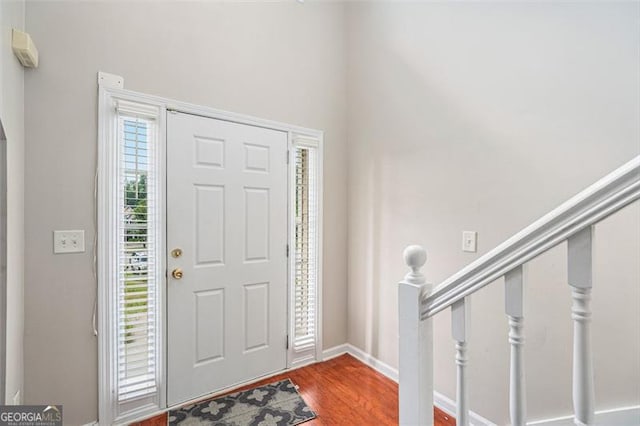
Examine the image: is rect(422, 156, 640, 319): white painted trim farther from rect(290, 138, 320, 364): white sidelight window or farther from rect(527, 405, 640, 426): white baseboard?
rect(290, 138, 320, 364): white sidelight window

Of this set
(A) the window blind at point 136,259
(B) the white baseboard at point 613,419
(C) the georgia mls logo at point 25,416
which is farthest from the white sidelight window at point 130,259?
(B) the white baseboard at point 613,419

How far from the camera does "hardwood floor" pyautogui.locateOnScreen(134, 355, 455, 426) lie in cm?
197

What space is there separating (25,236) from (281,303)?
5.52 ft

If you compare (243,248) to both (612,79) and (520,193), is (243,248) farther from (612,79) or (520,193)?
(612,79)

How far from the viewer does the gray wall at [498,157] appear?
1393 millimetres

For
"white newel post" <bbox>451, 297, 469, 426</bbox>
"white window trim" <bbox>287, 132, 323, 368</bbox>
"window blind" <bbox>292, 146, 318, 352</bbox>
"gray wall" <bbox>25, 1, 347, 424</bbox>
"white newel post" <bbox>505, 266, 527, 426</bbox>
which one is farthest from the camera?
"window blind" <bbox>292, 146, 318, 352</bbox>

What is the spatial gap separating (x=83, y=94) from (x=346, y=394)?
2.62 meters

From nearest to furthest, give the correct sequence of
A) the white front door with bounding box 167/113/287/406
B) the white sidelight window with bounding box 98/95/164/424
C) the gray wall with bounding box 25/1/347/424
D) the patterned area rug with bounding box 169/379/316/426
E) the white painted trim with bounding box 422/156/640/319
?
the white painted trim with bounding box 422/156/640/319 < the gray wall with bounding box 25/1/347/424 < the white sidelight window with bounding box 98/95/164/424 < the patterned area rug with bounding box 169/379/316/426 < the white front door with bounding box 167/113/287/406

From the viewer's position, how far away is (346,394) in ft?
7.37

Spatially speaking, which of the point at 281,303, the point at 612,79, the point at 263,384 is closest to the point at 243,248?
the point at 281,303

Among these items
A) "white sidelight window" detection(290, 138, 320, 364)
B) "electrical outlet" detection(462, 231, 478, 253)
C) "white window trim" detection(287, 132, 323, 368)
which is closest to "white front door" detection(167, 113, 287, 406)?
"white window trim" detection(287, 132, 323, 368)

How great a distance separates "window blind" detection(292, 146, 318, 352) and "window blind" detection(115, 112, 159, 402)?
1134 mm

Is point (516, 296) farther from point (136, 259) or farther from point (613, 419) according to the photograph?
point (136, 259)

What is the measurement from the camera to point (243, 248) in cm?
235
